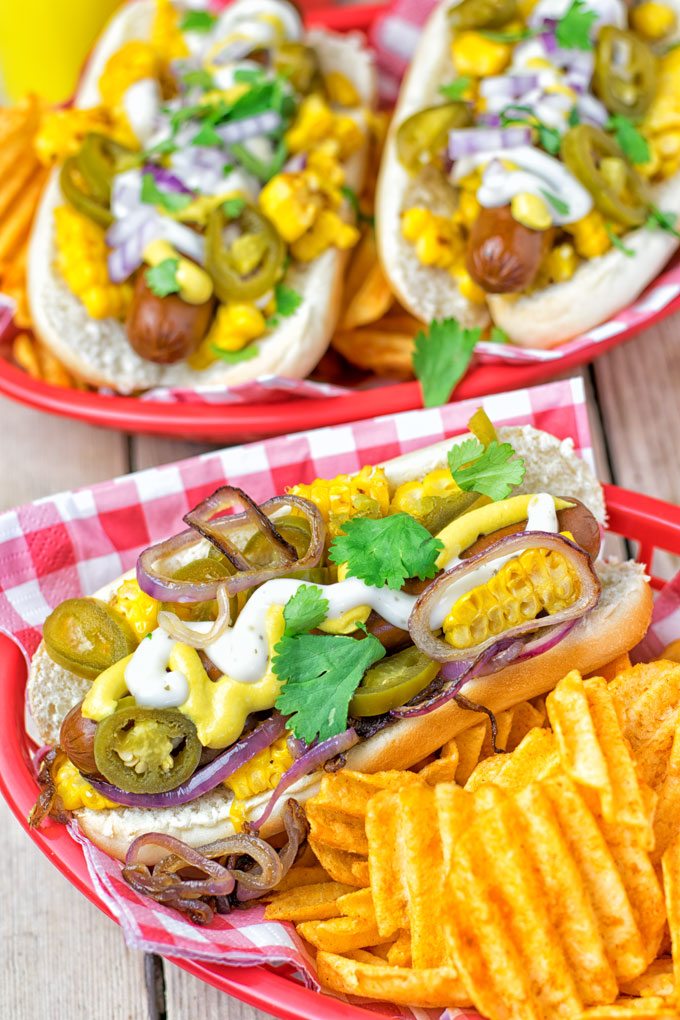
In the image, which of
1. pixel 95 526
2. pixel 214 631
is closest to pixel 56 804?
pixel 214 631

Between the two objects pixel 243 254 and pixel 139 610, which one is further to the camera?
pixel 243 254

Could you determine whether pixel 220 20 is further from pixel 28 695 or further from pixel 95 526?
pixel 28 695

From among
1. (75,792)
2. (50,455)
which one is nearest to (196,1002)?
(75,792)

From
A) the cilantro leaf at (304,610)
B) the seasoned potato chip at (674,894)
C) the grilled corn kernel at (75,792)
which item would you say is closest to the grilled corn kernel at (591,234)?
the cilantro leaf at (304,610)

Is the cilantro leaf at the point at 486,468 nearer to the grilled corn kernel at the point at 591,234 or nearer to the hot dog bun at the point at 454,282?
the hot dog bun at the point at 454,282

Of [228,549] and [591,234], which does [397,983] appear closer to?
[228,549]

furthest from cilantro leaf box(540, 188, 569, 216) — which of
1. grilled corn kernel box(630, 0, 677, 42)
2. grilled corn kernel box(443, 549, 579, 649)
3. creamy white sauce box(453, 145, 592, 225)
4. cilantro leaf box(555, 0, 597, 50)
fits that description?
grilled corn kernel box(443, 549, 579, 649)

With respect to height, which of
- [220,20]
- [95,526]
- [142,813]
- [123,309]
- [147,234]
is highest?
[220,20]
